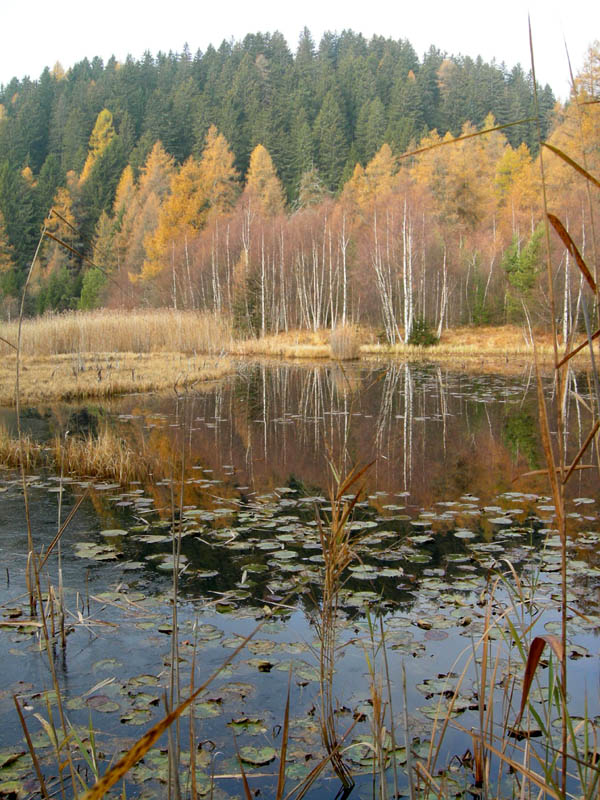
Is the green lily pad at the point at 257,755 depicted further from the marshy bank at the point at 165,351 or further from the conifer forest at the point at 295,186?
the marshy bank at the point at 165,351

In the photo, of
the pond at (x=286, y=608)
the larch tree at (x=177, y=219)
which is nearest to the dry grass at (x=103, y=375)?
the pond at (x=286, y=608)

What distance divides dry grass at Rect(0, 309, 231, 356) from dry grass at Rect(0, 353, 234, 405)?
989mm

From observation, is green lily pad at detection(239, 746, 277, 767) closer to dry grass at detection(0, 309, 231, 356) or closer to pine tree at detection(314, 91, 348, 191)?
dry grass at detection(0, 309, 231, 356)

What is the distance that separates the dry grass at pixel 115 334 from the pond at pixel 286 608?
1384 cm

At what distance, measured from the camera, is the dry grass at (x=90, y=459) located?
7.50m

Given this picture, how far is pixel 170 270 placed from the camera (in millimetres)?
37156

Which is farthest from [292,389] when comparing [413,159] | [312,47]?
[312,47]

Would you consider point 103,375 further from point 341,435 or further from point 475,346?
point 475,346

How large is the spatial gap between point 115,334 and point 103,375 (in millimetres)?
6803

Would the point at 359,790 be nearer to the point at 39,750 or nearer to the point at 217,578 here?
the point at 39,750

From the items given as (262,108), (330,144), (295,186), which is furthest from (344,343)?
(262,108)

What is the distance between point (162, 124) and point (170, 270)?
3014 cm

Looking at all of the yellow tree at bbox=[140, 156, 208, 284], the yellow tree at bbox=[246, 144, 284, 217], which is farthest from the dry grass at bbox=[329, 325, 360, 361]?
the yellow tree at bbox=[140, 156, 208, 284]

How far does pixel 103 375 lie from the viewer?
645 inches
